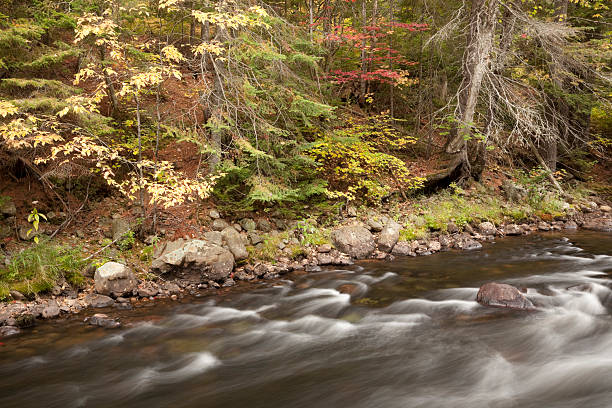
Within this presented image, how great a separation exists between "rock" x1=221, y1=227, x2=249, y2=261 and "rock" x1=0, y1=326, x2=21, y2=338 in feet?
11.7

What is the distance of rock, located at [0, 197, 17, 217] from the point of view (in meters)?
6.74

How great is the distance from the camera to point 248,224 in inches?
327

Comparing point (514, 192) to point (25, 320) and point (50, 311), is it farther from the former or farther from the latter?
point (25, 320)

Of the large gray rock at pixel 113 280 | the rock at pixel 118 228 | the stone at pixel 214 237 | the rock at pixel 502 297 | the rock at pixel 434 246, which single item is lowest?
the rock at pixel 434 246

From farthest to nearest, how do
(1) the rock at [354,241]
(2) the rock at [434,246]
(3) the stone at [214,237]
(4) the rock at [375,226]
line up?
(4) the rock at [375,226] → (2) the rock at [434,246] → (1) the rock at [354,241] → (3) the stone at [214,237]

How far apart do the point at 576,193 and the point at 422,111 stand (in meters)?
6.02

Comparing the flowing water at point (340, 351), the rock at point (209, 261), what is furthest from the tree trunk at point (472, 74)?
the rock at point (209, 261)

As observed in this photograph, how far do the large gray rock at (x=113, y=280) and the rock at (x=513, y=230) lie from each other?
9.36 meters

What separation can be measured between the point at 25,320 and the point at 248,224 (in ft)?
14.0

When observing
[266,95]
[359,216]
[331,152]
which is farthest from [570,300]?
[266,95]

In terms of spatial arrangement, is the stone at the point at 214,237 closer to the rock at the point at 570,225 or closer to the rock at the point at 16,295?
the rock at the point at 16,295

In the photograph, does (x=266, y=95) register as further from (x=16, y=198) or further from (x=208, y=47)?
(x=16, y=198)

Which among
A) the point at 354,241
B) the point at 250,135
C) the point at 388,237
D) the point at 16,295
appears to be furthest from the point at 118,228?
the point at 388,237

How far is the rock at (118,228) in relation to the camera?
7180 mm
